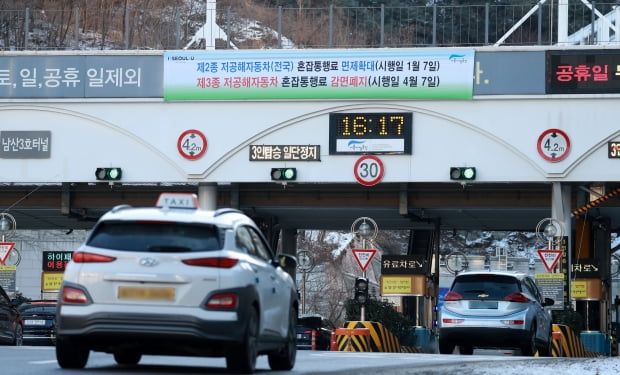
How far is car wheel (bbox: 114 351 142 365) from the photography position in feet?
47.1

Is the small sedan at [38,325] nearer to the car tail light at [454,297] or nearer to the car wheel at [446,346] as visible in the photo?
the car wheel at [446,346]

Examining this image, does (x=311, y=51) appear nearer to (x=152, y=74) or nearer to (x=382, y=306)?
(x=152, y=74)

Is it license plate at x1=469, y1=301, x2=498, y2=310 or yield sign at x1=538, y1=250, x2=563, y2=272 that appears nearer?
license plate at x1=469, y1=301, x2=498, y2=310

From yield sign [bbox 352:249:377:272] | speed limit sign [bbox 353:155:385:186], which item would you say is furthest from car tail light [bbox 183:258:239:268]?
speed limit sign [bbox 353:155:385:186]

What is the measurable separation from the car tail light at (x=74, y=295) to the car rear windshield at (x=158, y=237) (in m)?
0.45

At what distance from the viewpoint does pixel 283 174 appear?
3788 cm

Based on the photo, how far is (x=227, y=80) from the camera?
37.9 m

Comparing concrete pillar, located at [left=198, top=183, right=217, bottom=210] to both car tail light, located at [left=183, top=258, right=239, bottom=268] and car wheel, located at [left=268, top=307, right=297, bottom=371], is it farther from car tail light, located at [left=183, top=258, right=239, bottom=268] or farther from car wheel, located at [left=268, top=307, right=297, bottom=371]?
car tail light, located at [left=183, top=258, right=239, bottom=268]

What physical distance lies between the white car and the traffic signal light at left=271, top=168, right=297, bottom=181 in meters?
25.1

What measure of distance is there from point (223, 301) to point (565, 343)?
784 inches

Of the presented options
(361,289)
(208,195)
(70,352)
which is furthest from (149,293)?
(208,195)

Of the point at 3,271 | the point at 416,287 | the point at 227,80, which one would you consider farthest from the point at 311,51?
the point at 3,271

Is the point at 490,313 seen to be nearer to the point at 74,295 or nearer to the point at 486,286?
the point at 486,286

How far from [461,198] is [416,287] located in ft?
10.4
